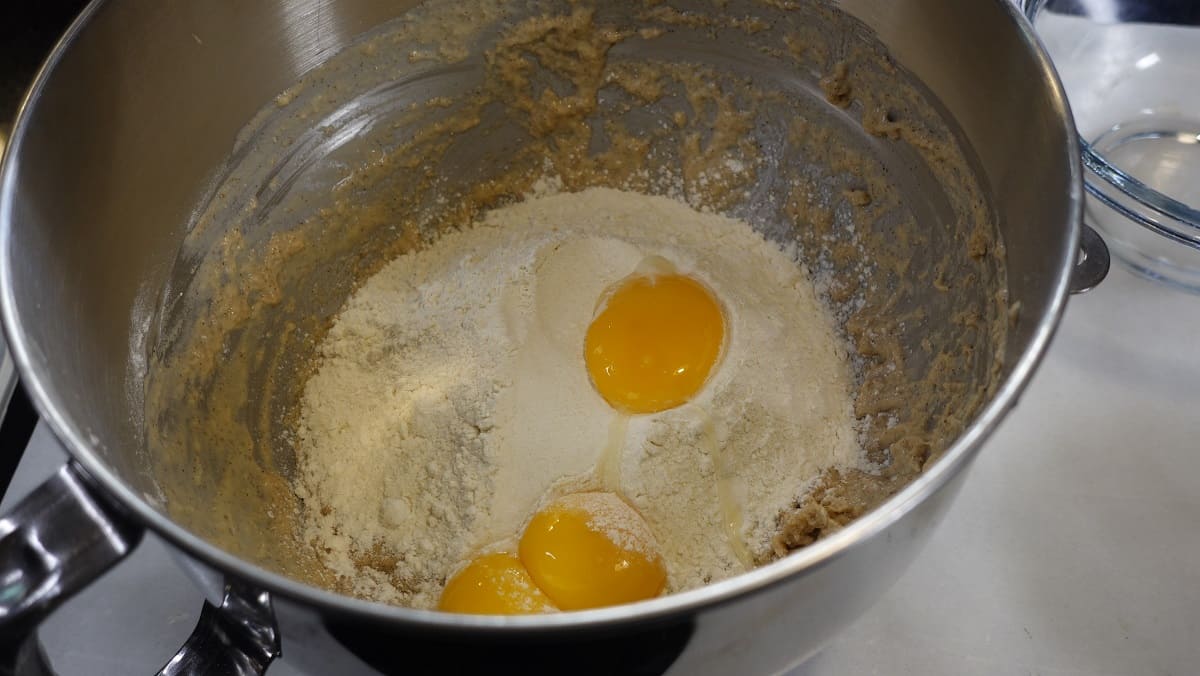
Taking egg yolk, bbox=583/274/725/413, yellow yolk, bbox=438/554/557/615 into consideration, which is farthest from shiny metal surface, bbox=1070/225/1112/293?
yellow yolk, bbox=438/554/557/615

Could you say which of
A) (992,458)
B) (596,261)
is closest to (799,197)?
(596,261)

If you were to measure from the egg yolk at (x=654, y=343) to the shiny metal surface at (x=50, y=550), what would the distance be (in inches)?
43.0

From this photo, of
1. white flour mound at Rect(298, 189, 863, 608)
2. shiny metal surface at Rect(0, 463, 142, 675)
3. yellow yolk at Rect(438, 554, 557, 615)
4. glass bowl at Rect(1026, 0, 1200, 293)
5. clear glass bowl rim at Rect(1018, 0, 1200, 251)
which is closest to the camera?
shiny metal surface at Rect(0, 463, 142, 675)

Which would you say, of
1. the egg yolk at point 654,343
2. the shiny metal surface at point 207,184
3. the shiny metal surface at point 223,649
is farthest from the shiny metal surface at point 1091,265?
the shiny metal surface at point 223,649

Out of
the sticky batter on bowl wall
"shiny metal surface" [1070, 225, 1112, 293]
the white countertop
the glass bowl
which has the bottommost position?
the white countertop

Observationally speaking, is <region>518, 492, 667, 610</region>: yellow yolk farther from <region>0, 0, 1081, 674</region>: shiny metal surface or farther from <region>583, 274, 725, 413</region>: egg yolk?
<region>0, 0, 1081, 674</region>: shiny metal surface

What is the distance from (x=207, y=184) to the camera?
1.79 metres

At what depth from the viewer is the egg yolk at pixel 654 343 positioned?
195 cm

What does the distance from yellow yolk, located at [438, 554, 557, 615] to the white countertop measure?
0.31m

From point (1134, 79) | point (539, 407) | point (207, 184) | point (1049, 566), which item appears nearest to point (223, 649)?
point (539, 407)

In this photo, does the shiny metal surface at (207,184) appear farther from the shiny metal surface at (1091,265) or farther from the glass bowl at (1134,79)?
the glass bowl at (1134,79)

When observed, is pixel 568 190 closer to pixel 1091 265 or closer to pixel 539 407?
pixel 539 407

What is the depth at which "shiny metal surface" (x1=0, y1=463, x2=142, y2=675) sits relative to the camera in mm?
975

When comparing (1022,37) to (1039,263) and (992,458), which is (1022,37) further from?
(992,458)
